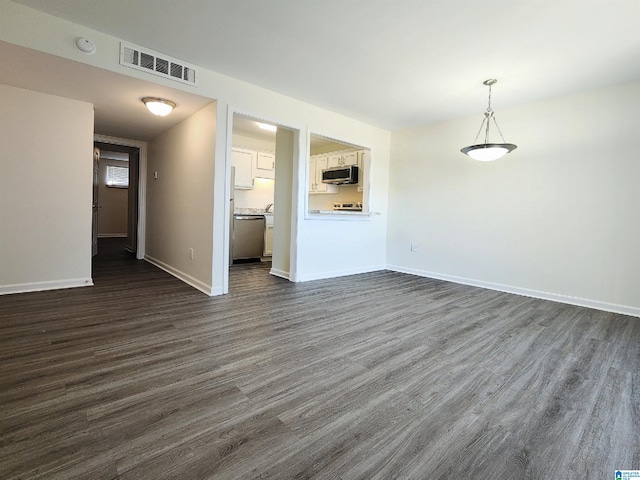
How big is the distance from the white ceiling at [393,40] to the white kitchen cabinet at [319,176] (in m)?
2.67

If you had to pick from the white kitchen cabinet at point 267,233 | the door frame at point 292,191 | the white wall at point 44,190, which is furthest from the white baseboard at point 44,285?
the white kitchen cabinet at point 267,233

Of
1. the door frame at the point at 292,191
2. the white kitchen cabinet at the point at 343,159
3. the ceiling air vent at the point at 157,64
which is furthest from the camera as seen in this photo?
the white kitchen cabinet at the point at 343,159

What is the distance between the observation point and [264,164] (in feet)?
21.2

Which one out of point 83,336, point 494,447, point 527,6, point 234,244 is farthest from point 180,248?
point 527,6

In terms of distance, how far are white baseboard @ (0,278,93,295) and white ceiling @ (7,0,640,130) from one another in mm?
2705

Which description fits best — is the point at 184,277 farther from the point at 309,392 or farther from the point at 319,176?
the point at 319,176

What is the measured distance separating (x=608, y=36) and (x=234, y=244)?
17.5 ft

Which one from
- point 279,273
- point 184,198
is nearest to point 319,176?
point 279,273

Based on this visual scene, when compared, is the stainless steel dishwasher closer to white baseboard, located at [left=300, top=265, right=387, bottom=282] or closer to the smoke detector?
white baseboard, located at [left=300, top=265, right=387, bottom=282]

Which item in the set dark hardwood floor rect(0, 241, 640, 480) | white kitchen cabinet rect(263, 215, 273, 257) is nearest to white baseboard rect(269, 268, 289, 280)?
white kitchen cabinet rect(263, 215, 273, 257)

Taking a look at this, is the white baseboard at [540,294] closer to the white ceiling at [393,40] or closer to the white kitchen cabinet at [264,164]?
the white ceiling at [393,40]

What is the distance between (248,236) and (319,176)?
1.98 m

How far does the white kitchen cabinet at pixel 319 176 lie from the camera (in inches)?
252

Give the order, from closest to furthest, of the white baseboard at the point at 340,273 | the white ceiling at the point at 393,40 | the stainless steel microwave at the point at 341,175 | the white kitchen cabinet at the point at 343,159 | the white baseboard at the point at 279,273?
the white ceiling at the point at 393,40
the white baseboard at the point at 340,273
the white baseboard at the point at 279,273
the stainless steel microwave at the point at 341,175
the white kitchen cabinet at the point at 343,159
